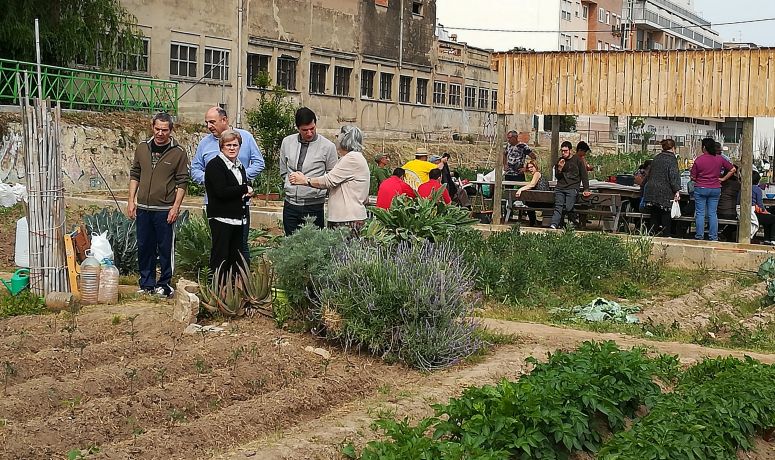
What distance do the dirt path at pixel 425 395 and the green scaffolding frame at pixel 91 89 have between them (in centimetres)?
1695

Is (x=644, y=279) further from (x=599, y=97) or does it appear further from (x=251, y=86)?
(x=251, y=86)

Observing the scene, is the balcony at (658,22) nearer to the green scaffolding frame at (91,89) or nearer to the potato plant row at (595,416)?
the green scaffolding frame at (91,89)

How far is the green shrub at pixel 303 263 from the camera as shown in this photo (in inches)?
346

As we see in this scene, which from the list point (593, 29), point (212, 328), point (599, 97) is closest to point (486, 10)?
point (593, 29)

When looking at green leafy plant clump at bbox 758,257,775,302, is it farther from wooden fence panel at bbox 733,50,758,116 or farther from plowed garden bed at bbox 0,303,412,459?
plowed garden bed at bbox 0,303,412,459

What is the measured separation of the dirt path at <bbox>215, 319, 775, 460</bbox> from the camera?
6023 mm

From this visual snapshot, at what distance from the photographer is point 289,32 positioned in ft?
129

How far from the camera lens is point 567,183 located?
58.4ft

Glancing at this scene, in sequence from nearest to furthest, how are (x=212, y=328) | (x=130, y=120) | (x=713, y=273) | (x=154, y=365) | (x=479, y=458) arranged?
(x=479, y=458) → (x=154, y=365) → (x=212, y=328) → (x=713, y=273) → (x=130, y=120)

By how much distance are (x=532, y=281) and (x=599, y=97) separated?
6280 millimetres

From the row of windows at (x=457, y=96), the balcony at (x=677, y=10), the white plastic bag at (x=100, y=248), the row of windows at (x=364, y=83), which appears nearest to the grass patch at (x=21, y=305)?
the white plastic bag at (x=100, y=248)

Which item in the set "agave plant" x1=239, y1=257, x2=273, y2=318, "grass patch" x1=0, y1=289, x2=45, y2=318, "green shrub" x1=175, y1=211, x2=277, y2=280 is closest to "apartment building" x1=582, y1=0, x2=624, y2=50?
"green shrub" x1=175, y1=211, x2=277, y2=280

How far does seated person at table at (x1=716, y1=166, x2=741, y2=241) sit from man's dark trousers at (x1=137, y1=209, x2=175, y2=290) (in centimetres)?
1008

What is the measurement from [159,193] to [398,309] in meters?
3.37
